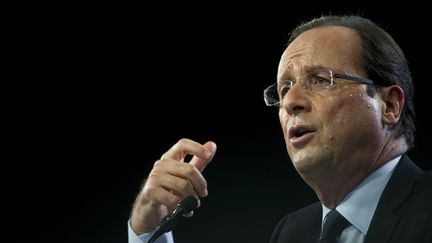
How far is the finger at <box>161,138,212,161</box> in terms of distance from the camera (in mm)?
1802

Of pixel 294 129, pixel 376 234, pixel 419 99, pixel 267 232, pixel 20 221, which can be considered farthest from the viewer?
pixel 20 221

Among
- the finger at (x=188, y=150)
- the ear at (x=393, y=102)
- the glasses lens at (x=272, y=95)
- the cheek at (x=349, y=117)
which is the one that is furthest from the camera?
the glasses lens at (x=272, y=95)

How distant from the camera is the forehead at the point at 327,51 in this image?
202cm

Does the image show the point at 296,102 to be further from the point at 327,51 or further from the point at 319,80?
the point at 327,51

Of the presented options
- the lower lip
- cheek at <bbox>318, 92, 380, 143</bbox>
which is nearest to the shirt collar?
cheek at <bbox>318, 92, 380, 143</bbox>

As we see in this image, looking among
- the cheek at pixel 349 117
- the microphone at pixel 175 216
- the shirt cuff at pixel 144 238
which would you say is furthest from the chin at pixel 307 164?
the shirt cuff at pixel 144 238

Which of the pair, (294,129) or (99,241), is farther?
(99,241)

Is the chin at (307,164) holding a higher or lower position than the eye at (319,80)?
lower

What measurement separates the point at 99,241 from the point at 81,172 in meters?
0.56

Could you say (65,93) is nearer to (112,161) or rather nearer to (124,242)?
(112,161)

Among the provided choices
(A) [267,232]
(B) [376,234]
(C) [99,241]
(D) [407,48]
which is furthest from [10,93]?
(B) [376,234]

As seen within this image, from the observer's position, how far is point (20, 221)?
4.00 meters

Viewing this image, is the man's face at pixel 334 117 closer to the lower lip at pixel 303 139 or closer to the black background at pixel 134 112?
the lower lip at pixel 303 139

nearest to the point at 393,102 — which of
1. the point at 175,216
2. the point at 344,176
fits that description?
the point at 344,176
